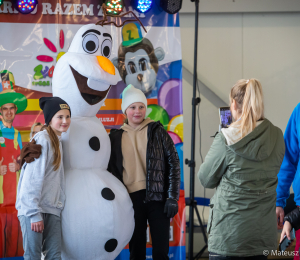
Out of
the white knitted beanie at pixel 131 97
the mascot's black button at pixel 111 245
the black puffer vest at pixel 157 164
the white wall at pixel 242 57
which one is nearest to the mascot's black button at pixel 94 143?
the black puffer vest at pixel 157 164

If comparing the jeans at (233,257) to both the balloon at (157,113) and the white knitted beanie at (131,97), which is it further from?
the balloon at (157,113)

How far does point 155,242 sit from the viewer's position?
2.06 meters

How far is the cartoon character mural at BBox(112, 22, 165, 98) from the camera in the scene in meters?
2.79

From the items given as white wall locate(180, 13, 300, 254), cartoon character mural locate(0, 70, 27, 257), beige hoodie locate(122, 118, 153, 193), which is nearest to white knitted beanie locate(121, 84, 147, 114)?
beige hoodie locate(122, 118, 153, 193)

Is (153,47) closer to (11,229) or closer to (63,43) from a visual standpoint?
(63,43)

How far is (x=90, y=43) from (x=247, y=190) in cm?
126

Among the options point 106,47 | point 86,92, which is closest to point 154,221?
point 86,92

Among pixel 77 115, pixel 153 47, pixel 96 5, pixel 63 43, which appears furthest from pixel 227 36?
pixel 77 115

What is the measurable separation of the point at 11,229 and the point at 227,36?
3.06 metres

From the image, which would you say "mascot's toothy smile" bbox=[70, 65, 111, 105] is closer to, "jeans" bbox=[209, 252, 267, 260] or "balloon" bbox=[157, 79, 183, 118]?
"balloon" bbox=[157, 79, 183, 118]

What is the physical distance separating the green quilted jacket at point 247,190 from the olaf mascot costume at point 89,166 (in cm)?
61

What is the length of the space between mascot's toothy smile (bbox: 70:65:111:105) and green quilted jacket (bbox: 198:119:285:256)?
0.84 meters

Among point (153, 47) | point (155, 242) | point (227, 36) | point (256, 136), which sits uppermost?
point (227, 36)

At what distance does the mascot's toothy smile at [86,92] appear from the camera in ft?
6.26
